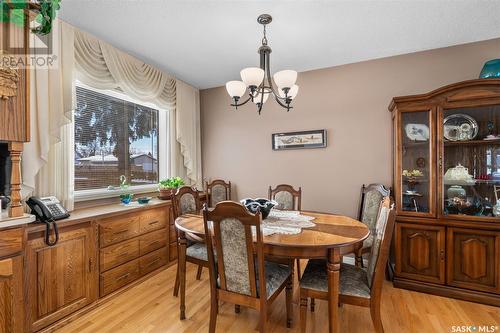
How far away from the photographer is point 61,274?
1.96 metres

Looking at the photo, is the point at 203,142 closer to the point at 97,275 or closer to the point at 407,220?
the point at 97,275

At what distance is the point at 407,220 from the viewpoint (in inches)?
101

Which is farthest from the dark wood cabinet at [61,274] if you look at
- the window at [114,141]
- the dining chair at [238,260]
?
the dining chair at [238,260]

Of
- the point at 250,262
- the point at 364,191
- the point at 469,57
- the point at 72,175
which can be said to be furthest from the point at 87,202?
the point at 469,57

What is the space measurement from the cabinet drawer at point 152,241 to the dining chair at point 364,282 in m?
1.84

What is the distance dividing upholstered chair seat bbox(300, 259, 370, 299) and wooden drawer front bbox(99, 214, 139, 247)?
181cm

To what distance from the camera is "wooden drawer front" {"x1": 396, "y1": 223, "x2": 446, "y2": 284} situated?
2.42 meters

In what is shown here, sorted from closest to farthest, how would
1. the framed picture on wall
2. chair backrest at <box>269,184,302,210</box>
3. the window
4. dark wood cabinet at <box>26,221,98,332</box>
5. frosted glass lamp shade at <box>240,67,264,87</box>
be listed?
dark wood cabinet at <box>26,221,98,332</box> → frosted glass lamp shade at <box>240,67,264,87</box> → the window → chair backrest at <box>269,184,302,210</box> → the framed picture on wall

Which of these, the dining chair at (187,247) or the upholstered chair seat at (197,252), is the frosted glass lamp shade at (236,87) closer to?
the dining chair at (187,247)

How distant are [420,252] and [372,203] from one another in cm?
64

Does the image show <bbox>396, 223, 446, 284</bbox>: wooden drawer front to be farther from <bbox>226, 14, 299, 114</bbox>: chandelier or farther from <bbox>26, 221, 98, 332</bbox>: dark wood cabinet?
<bbox>26, 221, 98, 332</bbox>: dark wood cabinet

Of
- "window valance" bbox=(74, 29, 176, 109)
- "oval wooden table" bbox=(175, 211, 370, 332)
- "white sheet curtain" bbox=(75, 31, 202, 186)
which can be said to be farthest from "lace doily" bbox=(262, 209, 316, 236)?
"window valance" bbox=(74, 29, 176, 109)

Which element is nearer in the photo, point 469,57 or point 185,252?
point 185,252

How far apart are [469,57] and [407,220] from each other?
76.1 inches
